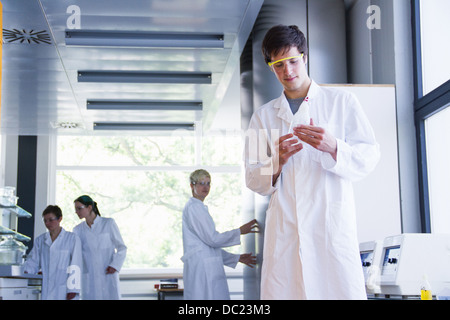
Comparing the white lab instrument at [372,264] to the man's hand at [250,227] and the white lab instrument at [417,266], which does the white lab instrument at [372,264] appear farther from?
the man's hand at [250,227]

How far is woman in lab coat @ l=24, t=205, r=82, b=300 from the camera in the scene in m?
2.99

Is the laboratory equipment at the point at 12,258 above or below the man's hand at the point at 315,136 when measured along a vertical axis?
below

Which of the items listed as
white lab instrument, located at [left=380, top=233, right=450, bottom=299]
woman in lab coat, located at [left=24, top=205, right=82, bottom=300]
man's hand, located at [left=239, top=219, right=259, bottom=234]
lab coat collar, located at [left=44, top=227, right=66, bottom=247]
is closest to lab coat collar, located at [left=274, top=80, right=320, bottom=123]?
white lab instrument, located at [left=380, top=233, right=450, bottom=299]

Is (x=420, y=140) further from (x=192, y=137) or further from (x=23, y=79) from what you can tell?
(x=192, y=137)

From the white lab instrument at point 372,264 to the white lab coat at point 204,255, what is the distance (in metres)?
0.89

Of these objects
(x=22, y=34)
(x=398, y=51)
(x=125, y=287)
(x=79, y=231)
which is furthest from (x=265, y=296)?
(x=125, y=287)

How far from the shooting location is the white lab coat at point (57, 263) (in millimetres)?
2992

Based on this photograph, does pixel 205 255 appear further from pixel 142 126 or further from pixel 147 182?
pixel 147 182

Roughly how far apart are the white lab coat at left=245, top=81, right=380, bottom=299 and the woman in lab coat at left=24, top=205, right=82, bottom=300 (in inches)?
82.8

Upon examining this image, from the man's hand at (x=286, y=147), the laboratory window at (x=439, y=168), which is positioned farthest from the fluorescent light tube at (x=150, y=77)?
the man's hand at (x=286, y=147)

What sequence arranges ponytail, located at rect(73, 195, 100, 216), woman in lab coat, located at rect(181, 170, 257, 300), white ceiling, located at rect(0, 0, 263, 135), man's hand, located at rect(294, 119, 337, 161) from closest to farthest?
man's hand, located at rect(294, 119, 337, 161), white ceiling, located at rect(0, 0, 263, 135), woman in lab coat, located at rect(181, 170, 257, 300), ponytail, located at rect(73, 195, 100, 216)

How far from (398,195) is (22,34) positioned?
5.52ft

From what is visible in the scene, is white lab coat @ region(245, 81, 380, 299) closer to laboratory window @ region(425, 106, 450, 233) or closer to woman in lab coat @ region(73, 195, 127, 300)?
laboratory window @ region(425, 106, 450, 233)

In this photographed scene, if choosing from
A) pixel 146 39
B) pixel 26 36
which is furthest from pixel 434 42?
pixel 26 36
